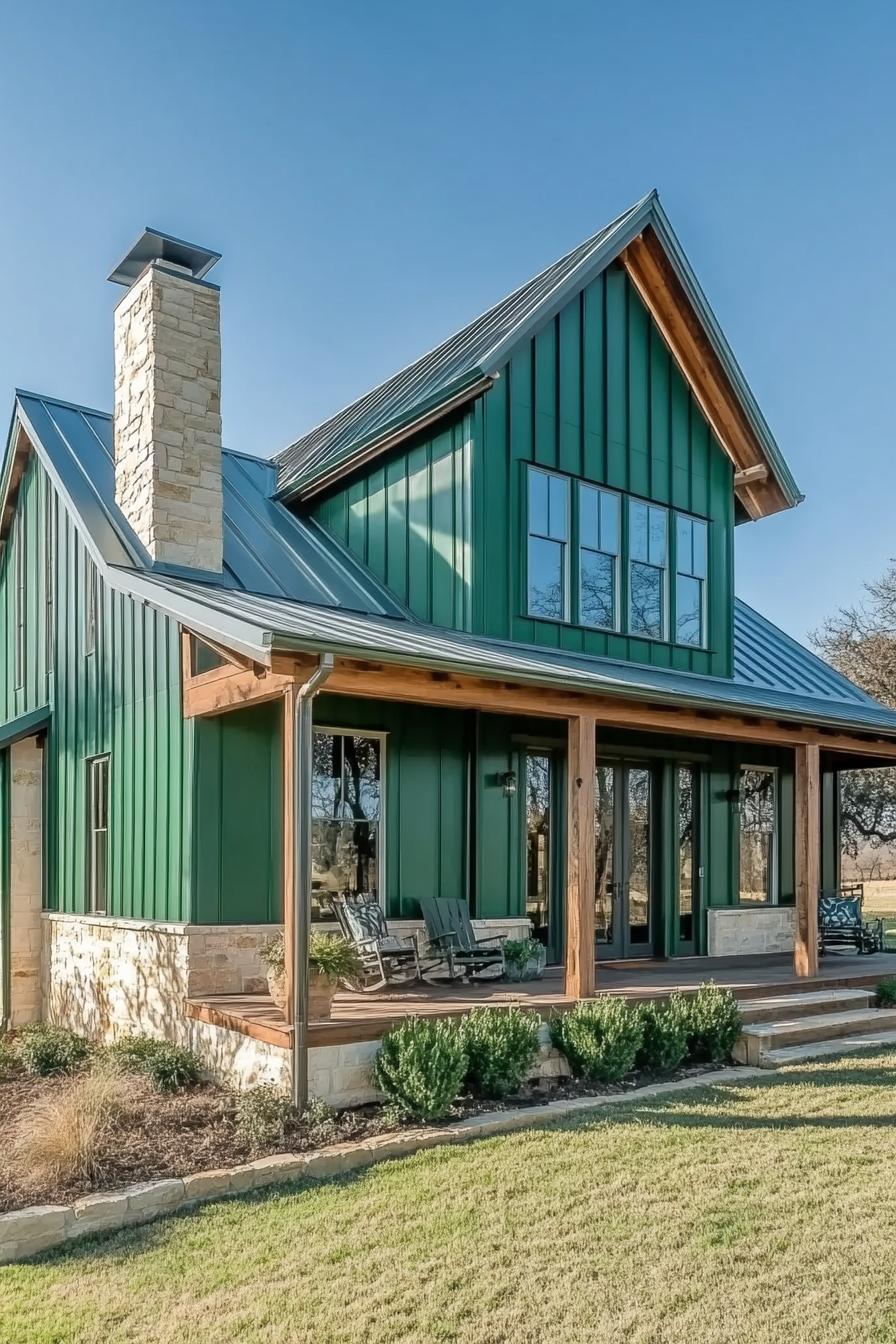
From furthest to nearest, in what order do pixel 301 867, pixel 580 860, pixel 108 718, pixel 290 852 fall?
pixel 108 718 → pixel 580 860 → pixel 290 852 → pixel 301 867

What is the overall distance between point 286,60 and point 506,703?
8.97 metres

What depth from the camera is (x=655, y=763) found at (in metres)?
12.0

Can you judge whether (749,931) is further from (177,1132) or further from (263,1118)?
(177,1132)

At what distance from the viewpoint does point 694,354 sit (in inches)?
497

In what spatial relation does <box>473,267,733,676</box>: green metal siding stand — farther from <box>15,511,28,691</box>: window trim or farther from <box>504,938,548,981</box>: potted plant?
<box>15,511,28,691</box>: window trim

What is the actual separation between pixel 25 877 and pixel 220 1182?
23.6ft

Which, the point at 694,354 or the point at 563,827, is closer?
the point at 563,827

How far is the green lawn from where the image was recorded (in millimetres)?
4195

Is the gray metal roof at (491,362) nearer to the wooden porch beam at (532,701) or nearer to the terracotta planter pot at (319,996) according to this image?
the wooden porch beam at (532,701)

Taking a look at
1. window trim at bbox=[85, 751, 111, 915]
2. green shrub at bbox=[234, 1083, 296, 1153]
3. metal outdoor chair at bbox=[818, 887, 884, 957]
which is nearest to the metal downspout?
green shrub at bbox=[234, 1083, 296, 1153]

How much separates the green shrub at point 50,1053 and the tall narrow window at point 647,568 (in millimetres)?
7107

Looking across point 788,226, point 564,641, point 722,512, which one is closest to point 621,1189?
point 564,641

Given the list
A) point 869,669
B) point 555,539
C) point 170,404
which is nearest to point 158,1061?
point 170,404

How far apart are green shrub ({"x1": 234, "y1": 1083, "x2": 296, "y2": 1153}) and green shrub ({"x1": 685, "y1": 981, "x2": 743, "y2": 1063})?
3.28 meters
